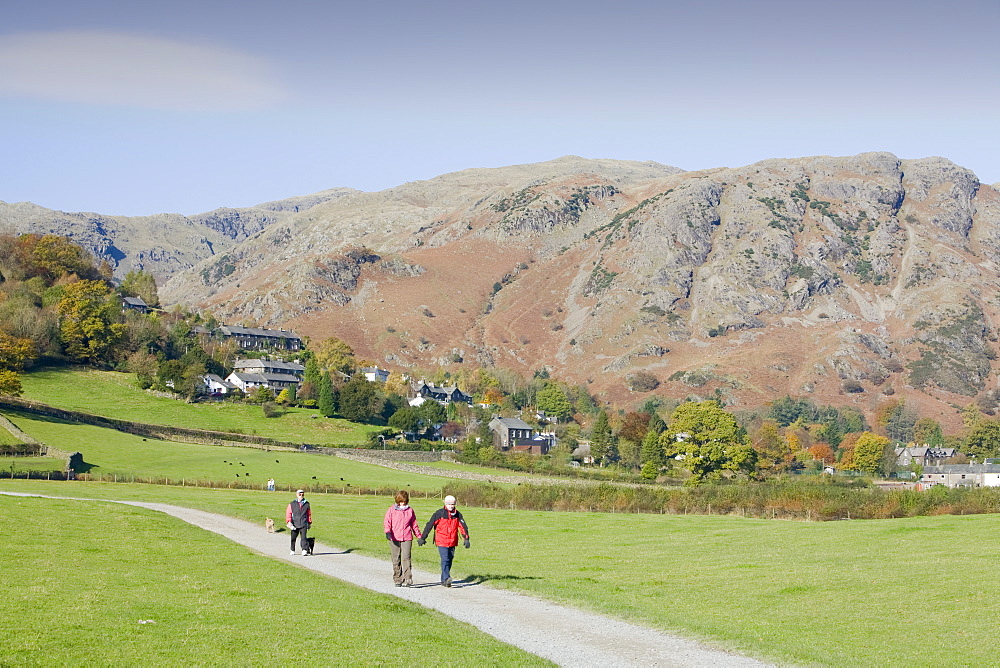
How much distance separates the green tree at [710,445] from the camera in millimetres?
129250

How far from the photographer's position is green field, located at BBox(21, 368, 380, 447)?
139000mm

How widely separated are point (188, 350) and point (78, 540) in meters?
155

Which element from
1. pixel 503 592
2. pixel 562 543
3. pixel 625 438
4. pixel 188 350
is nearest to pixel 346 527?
pixel 562 543

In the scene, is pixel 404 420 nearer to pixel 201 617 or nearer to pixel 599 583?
pixel 599 583

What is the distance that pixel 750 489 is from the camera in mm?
68000

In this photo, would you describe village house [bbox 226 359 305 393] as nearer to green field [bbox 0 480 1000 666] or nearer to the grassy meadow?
the grassy meadow

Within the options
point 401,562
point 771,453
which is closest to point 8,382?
point 401,562

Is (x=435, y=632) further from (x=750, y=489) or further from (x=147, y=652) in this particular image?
(x=750, y=489)

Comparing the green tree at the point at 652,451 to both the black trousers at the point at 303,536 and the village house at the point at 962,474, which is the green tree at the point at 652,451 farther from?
the black trousers at the point at 303,536

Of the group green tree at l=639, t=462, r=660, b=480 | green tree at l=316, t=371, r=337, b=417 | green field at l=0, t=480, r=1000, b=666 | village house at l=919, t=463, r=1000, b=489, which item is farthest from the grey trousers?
village house at l=919, t=463, r=1000, b=489

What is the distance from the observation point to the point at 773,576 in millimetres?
28562

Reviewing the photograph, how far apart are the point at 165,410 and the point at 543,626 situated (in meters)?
134

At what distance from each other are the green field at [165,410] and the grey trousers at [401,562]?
116712 mm

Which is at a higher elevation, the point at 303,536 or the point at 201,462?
the point at 303,536
